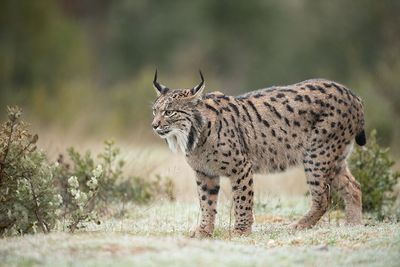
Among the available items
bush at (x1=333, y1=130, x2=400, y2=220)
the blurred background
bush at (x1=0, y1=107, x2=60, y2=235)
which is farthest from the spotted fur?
the blurred background

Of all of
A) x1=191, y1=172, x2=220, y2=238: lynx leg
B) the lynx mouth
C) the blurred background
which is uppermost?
the blurred background

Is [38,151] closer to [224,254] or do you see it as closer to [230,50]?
[224,254]

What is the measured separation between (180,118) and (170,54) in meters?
35.5

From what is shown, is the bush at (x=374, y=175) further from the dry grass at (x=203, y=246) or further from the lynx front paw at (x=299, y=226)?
the lynx front paw at (x=299, y=226)

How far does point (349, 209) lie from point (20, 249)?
5.07 meters

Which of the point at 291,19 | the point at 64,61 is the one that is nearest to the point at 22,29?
the point at 64,61

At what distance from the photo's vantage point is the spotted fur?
10.3 metres

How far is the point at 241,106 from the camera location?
10.9 meters

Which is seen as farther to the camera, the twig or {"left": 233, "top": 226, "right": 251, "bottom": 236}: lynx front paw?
{"left": 233, "top": 226, "right": 251, "bottom": 236}: lynx front paw

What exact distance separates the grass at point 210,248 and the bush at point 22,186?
1.71 feet

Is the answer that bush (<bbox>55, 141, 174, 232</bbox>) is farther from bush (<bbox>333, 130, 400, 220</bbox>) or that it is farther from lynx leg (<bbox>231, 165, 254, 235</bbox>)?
bush (<bbox>333, 130, 400, 220</bbox>)

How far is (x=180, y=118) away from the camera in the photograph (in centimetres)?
1026

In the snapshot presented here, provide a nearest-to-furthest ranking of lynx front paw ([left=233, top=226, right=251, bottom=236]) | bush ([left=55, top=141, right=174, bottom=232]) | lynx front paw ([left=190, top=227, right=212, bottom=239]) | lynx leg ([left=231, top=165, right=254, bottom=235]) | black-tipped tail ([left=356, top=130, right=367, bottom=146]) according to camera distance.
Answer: lynx front paw ([left=190, top=227, right=212, bottom=239]), lynx front paw ([left=233, top=226, right=251, bottom=236]), lynx leg ([left=231, top=165, right=254, bottom=235]), black-tipped tail ([left=356, top=130, right=367, bottom=146]), bush ([left=55, top=141, right=174, bottom=232])

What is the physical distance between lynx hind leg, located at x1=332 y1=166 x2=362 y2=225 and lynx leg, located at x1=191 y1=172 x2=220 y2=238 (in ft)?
6.20
